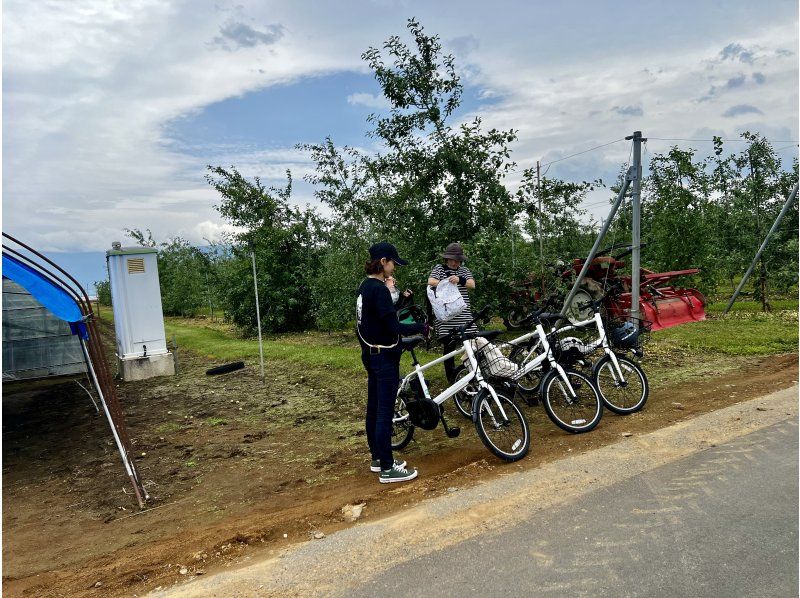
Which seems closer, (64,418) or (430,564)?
(430,564)

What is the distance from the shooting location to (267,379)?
34.3 feet

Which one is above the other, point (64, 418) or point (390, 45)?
point (390, 45)

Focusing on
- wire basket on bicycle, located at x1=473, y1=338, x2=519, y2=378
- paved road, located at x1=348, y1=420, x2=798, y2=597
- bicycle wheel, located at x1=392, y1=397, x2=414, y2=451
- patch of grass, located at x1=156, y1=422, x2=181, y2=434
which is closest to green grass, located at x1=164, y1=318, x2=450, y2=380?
patch of grass, located at x1=156, y1=422, x2=181, y2=434

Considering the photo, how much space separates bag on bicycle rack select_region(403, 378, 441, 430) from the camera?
532 centimetres

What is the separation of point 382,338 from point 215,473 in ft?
7.75

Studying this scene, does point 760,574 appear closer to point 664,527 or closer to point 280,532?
→ point 664,527

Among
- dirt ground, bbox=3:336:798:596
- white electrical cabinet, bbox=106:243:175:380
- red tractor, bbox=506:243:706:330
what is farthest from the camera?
white electrical cabinet, bbox=106:243:175:380

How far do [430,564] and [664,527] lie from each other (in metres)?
1.49

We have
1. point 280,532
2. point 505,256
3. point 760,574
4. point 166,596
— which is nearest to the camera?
point 760,574

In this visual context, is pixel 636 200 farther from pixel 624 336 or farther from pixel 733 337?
pixel 733 337

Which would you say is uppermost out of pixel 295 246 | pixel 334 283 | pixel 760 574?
pixel 295 246

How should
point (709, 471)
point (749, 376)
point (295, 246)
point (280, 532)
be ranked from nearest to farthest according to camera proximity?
point (280, 532) < point (709, 471) < point (749, 376) < point (295, 246)

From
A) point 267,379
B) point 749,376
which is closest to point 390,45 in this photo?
point 267,379

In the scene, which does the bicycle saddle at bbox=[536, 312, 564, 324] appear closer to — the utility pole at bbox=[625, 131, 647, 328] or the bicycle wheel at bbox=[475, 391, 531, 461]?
the bicycle wheel at bbox=[475, 391, 531, 461]
